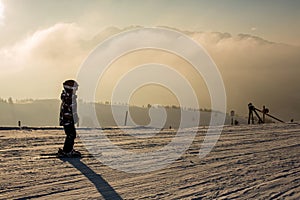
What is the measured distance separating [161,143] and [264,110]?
15960 mm

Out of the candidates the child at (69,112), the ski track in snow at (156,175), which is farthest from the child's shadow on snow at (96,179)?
the child at (69,112)

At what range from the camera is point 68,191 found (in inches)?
297

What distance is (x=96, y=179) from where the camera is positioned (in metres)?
8.55

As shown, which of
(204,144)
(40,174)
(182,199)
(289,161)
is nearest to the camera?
(182,199)

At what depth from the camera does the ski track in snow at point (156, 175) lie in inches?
303

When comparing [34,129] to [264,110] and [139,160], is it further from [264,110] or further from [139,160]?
[264,110]

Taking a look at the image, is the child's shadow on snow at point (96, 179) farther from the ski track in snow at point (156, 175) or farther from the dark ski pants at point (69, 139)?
the dark ski pants at point (69, 139)

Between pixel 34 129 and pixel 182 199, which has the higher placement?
pixel 34 129

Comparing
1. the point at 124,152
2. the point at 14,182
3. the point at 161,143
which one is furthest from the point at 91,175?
the point at 161,143

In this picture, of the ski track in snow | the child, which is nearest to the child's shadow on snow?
the ski track in snow

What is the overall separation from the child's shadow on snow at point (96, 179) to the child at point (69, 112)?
1.35ft

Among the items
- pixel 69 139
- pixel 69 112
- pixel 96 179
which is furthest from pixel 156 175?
pixel 69 112

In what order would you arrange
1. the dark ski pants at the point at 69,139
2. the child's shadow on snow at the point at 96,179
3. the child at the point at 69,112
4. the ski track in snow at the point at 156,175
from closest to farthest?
the child's shadow on snow at the point at 96,179 → the ski track in snow at the point at 156,175 → the child at the point at 69,112 → the dark ski pants at the point at 69,139

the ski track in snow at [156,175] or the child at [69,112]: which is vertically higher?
the child at [69,112]
